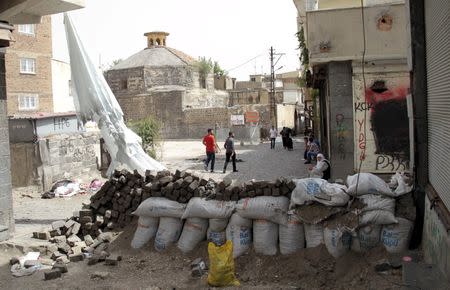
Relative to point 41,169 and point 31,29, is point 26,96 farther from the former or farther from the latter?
point 41,169

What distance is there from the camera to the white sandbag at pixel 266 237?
6465mm

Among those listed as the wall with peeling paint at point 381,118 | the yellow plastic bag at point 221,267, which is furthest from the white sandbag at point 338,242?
the wall with peeling paint at point 381,118

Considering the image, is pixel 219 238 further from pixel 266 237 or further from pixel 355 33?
pixel 355 33

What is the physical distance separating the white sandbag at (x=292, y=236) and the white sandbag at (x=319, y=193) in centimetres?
23

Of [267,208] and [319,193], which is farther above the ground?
[319,193]

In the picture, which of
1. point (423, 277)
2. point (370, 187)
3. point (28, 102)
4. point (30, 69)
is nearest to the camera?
point (423, 277)

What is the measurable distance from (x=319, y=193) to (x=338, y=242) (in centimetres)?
66

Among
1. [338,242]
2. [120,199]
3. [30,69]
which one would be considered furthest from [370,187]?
[30,69]

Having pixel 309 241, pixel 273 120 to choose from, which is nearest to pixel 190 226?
pixel 309 241

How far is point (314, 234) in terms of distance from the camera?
A: 245 inches

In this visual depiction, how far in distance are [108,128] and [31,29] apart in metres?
20.3

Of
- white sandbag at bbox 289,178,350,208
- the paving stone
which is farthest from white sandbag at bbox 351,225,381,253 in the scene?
the paving stone

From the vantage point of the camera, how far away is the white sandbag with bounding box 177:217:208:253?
6953mm

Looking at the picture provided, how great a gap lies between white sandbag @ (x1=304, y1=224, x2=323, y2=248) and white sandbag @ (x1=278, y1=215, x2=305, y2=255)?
104 millimetres
